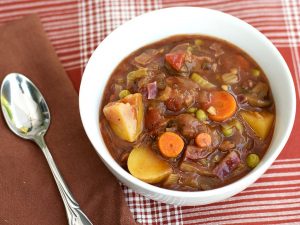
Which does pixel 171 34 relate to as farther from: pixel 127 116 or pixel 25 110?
pixel 25 110

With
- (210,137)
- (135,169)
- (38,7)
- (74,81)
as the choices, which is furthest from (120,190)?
→ (38,7)

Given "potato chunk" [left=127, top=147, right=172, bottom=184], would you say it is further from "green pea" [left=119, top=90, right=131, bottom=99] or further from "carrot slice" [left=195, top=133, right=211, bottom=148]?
"green pea" [left=119, top=90, right=131, bottom=99]

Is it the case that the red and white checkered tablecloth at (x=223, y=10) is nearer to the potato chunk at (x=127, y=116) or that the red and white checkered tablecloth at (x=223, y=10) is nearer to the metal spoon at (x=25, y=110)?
the metal spoon at (x=25, y=110)

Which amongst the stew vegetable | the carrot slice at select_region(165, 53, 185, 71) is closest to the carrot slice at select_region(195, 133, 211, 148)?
the stew vegetable

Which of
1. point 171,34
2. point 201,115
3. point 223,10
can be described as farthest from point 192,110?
point 223,10

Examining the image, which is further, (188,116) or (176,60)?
(176,60)
